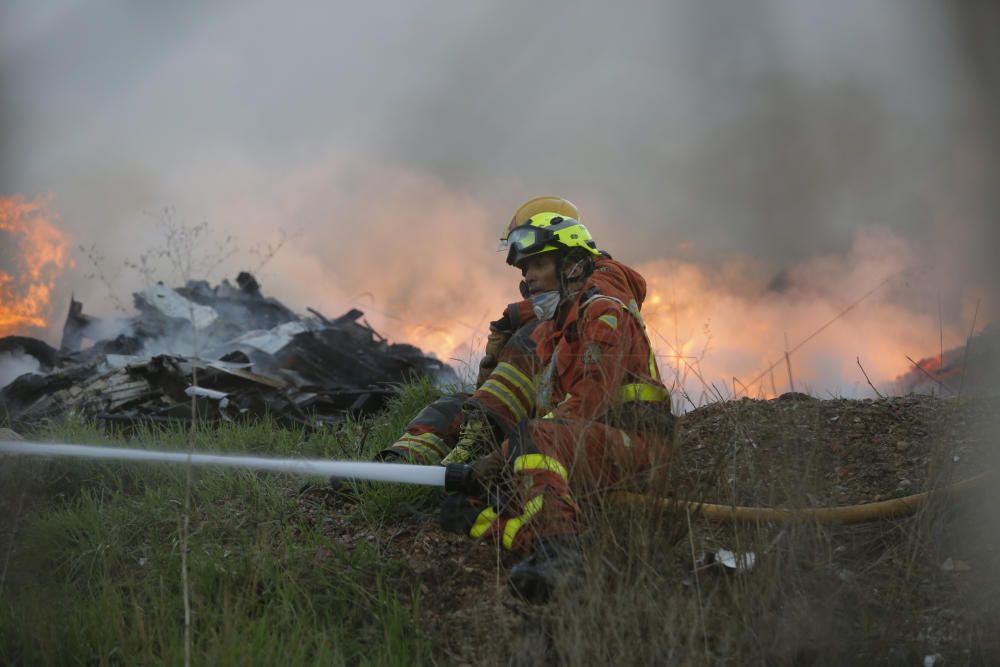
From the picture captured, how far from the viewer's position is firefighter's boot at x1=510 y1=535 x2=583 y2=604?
3.63 m

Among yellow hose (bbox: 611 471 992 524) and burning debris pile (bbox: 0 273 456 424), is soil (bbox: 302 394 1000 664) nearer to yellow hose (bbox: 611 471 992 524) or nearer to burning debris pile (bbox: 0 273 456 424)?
yellow hose (bbox: 611 471 992 524)

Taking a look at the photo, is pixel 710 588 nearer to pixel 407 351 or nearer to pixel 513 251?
→ pixel 513 251

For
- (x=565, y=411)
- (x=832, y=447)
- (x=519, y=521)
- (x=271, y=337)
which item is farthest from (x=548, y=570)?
(x=271, y=337)

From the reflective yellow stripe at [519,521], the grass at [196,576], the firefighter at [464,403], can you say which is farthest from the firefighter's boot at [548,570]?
the firefighter at [464,403]

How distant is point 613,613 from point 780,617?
2.01 feet

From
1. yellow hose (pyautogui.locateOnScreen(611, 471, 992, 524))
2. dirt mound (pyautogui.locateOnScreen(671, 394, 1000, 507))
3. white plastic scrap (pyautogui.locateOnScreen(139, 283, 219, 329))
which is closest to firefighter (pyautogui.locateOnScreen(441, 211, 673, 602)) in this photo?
yellow hose (pyautogui.locateOnScreen(611, 471, 992, 524))

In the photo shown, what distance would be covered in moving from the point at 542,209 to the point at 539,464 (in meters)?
1.55

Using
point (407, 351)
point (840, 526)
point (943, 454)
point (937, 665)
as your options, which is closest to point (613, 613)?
point (937, 665)

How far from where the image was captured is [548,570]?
3.68 meters

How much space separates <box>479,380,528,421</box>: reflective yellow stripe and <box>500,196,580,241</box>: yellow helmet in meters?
0.82

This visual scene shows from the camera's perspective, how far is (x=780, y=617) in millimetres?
3432

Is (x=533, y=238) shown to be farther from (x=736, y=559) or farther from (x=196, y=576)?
(x=196, y=576)

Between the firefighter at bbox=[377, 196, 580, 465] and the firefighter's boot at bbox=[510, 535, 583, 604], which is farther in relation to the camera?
the firefighter at bbox=[377, 196, 580, 465]

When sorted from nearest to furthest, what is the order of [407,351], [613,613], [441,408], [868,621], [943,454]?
[613,613] < [868,621] < [943,454] < [441,408] < [407,351]
